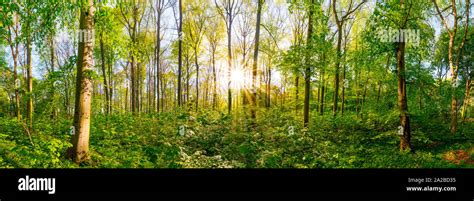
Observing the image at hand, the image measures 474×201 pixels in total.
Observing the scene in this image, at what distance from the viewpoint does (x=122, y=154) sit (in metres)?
6.96

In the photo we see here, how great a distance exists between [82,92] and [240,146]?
4781 millimetres

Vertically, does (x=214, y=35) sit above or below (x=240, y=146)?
above

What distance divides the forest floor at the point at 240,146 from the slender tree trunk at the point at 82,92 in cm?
29

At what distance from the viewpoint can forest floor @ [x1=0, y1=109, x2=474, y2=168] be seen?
20.2 ft

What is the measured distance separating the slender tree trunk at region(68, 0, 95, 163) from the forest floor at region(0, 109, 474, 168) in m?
0.29

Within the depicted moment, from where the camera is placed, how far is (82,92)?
617cm
